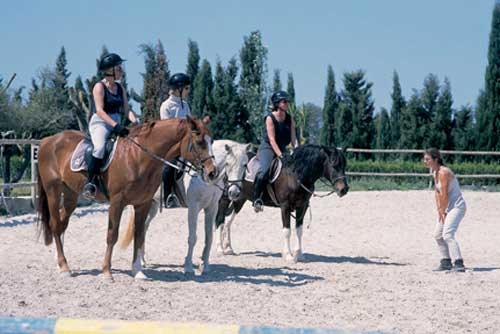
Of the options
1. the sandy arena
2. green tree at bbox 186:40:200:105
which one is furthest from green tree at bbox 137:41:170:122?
the sandy arena

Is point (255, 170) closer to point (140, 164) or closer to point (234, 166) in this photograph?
point (234, 166)

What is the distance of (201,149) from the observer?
7.43 metres

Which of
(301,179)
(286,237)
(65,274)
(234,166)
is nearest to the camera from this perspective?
(65,274)

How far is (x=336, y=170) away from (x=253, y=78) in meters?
25.4

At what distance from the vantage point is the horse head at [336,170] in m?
10.2

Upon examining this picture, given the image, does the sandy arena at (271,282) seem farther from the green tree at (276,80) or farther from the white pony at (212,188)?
the green tree at (276,80)

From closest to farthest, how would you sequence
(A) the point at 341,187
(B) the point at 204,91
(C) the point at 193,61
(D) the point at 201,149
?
1. (D) the point at 201,149
2. (A) the point at 341,187
3. (B) the point at 204,91
4. (C) the point at 193,61

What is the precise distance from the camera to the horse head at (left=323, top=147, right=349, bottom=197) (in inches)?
402

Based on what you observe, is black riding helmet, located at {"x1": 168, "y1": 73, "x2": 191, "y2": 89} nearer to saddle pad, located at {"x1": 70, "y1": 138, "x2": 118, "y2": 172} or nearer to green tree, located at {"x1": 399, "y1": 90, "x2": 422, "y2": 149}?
saddle pad, located at {"x1": 70, "y1": 138, "x2": 118, "y2": 172}

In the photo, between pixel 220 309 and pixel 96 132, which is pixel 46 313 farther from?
pixel 96 132

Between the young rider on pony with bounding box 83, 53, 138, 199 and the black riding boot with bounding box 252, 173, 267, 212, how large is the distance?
2.82 meters

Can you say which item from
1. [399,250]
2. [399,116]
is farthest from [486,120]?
[399,250]

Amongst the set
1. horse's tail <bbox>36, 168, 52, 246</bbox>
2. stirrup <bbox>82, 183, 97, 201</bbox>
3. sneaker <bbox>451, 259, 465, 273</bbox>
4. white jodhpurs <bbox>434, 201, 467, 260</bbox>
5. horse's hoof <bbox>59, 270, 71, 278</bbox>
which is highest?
stirrup <bbox>82, 183, 97, 201</bbox>

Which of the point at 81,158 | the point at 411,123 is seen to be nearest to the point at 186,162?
the point at 81,158
